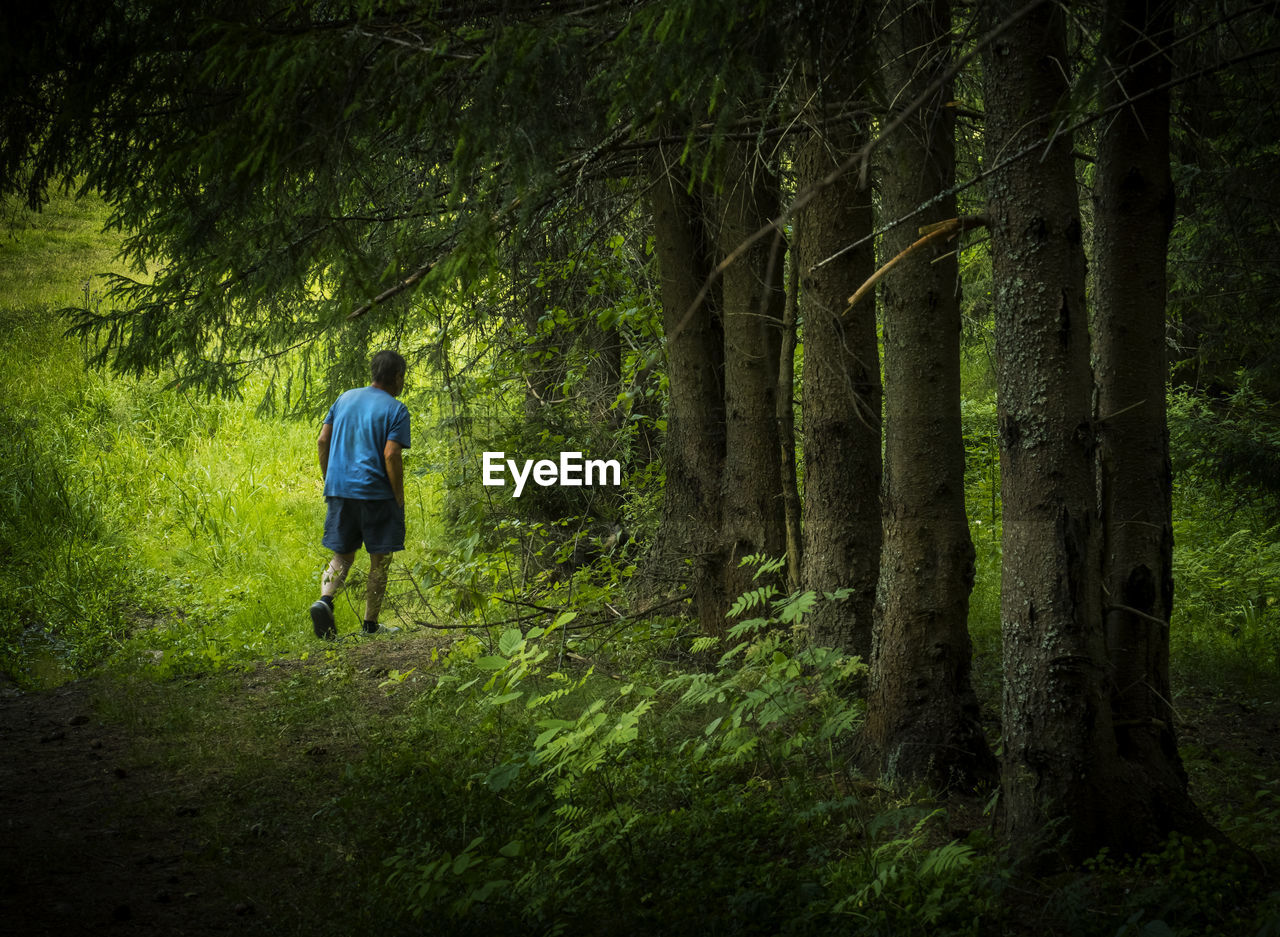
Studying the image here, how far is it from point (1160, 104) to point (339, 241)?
11.7 ft

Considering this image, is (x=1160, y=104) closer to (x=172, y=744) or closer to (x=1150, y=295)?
(x=1150, y=295)

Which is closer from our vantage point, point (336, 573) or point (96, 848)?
point (96, 848)

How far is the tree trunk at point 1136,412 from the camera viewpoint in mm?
3893

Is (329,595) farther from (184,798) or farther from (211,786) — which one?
(184,798)

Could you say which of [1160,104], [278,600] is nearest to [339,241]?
[1160,104]

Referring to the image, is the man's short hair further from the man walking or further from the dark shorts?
the dark shorts

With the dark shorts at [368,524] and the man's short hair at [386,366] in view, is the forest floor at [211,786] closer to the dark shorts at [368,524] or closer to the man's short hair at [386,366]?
the dark shorts at [368,524]

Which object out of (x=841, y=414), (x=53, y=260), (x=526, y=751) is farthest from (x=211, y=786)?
(x=53, y=260)

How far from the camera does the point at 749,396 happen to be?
6355 mm

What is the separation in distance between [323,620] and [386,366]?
6.99 ft

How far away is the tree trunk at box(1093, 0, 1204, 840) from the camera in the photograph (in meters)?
3.89

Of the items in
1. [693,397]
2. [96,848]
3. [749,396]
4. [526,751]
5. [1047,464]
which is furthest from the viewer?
[693,397]

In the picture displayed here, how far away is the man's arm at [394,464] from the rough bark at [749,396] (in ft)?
9.63

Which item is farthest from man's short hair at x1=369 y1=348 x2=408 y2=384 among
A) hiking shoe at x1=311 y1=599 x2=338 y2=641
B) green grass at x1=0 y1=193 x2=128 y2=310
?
green grass at x1=0 y1=193 x2=128 y2=310
